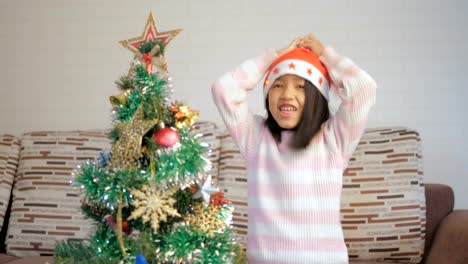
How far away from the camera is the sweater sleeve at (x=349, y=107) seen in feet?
4.74

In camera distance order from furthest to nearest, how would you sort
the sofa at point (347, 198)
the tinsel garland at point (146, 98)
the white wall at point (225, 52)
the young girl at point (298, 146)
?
the white wall at point (225, 52), the sofa at point (347, 198), the young girl at point (298, 146), the tinsel garland at point (146, 98)

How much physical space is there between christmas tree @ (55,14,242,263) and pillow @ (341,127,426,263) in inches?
37.1

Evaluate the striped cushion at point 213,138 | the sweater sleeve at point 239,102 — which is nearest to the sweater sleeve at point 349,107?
the sweater sleeve at point 239,102

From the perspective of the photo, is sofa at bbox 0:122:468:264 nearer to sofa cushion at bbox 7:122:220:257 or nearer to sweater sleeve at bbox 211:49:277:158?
sofa cushion at bbox 7:122:220:257

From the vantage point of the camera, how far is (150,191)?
111 centimetres

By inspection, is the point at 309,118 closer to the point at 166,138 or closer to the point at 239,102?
the point at 239,102

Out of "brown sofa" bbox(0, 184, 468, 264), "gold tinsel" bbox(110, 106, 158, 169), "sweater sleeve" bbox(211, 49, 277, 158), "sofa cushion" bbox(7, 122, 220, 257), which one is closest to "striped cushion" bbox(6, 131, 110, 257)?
"sofa cushion" bbox(7, 122, 220, 257)

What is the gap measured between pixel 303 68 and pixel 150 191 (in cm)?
52

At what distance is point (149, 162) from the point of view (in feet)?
3.75

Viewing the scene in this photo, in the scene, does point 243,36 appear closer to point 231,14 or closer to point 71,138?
point 231,14

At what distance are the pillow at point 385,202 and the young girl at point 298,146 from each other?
0.63 metres

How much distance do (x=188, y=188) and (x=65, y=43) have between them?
5.67 ft

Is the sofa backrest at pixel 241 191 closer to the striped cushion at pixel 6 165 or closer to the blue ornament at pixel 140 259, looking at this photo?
the striped cushion at pixel 6 165

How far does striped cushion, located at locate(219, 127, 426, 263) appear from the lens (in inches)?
80.6
